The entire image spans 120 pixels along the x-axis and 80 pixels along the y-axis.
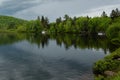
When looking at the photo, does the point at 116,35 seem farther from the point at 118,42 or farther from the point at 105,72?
the point at 105,72

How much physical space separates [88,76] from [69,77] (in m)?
4.26

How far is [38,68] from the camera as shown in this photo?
218 feet

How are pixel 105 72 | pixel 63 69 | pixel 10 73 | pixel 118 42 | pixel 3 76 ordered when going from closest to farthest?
pixel 105 72
pixel 3 76
pixel 10 73
pixel 63 69
pixel 118 42

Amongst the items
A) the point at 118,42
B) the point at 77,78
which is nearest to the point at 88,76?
the point at 77,78

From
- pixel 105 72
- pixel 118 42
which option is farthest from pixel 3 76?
pixel 118 42

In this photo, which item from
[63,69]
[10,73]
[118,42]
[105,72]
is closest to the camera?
[105,72]

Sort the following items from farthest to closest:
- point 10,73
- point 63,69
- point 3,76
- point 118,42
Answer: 1. point 118,42
2. point 63,69
3. point 10,73
4. point 3,76

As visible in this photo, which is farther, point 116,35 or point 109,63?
point 116,35

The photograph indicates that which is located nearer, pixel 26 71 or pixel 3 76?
pixel 3 76

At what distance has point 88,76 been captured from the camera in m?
54.4

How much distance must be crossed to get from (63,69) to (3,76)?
16214mm

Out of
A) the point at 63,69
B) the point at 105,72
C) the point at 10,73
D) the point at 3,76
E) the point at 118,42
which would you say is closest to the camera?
the point at 105,72

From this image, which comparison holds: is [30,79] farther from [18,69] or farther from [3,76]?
[18,69]

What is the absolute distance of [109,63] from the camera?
55781 millimetres
